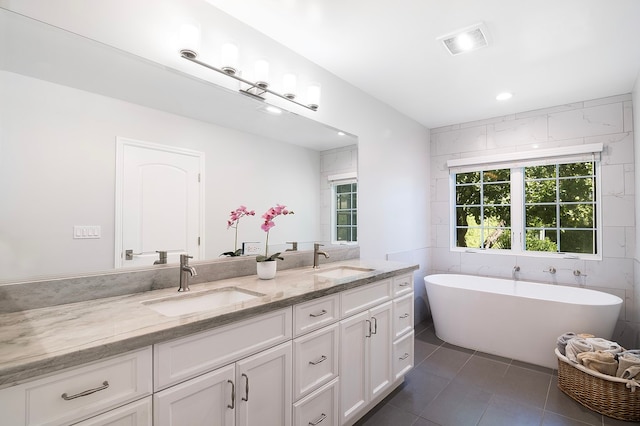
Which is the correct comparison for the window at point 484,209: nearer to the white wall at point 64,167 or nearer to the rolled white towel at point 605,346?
the rolled white towel at point 605,346

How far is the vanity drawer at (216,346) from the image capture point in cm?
106

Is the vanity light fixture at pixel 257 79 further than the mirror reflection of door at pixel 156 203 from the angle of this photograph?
Yes

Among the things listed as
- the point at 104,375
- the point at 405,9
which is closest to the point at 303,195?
the point at 405,9

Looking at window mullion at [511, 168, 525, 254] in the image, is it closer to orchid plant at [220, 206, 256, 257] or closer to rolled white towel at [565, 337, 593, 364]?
rolled white towel at [565, 337, 593, 364]

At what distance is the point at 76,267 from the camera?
137 cm

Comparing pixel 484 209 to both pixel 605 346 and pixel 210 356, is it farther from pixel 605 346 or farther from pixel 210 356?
pixel 210 356

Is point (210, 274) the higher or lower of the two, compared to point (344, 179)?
lower

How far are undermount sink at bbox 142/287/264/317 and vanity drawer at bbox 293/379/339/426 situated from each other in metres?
0.59

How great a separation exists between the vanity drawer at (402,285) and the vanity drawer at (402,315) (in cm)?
4

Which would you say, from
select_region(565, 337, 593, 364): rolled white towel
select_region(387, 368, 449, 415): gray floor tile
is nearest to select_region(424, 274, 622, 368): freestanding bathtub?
select_region(565, 337, 593, 364): rolled white towel

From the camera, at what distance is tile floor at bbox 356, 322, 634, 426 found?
2047 millimetres

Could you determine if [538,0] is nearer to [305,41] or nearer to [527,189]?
[305,41]

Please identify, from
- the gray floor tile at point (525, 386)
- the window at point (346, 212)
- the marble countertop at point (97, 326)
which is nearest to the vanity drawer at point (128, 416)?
the marble countertop at point (97, 326)

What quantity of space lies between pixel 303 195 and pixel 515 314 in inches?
89.9
